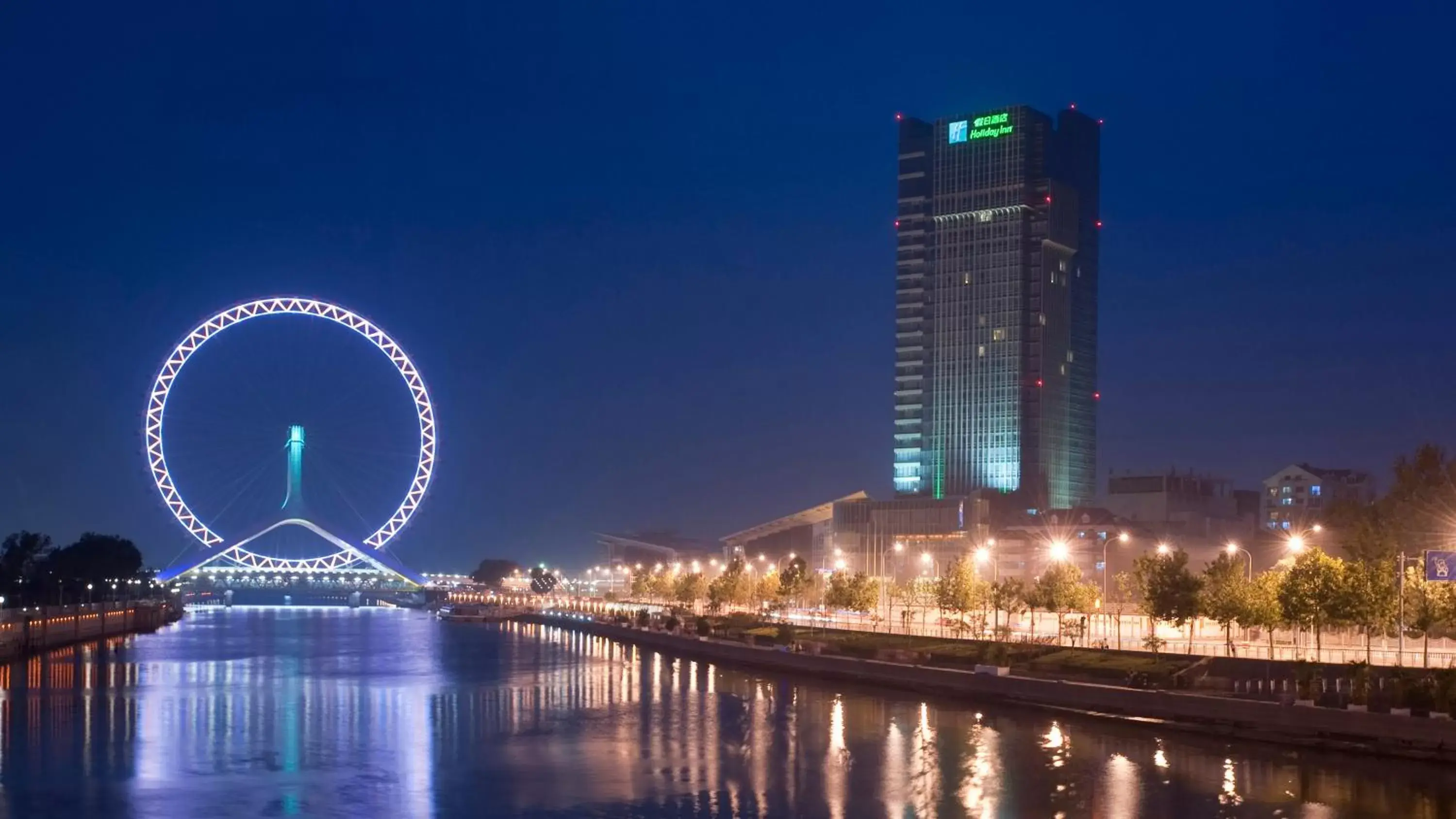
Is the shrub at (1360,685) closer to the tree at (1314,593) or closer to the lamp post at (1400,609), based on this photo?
the lamp post at (1400,609)

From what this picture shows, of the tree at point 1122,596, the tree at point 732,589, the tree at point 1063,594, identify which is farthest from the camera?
the tree at point 732,589

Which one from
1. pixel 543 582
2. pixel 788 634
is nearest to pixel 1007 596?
pixel 788 634

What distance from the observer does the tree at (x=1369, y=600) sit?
42.8 m

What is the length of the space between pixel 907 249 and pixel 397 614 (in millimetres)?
63554

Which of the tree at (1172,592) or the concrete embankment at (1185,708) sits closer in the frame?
the concrete embankment at (1185,708)

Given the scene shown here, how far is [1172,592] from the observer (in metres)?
51.2

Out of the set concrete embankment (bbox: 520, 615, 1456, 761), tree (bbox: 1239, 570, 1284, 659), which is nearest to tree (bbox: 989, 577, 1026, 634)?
concrete embankment (bbox: 520, 615, 1456, 761)

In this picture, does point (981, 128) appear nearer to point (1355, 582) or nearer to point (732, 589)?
point (732, 589)

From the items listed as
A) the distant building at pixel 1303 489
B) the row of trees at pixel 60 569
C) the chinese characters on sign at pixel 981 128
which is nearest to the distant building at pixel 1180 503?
the distant building at pixel 1303 489

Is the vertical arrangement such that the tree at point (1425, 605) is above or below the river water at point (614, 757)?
above

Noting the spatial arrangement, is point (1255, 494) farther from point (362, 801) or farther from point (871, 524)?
point (362, 801)

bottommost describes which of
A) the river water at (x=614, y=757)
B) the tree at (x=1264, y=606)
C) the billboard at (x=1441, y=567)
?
the river water at (x=614, y=757)

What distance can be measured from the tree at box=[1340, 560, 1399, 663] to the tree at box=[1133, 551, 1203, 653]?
7.20m

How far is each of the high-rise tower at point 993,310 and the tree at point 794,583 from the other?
50.7m
